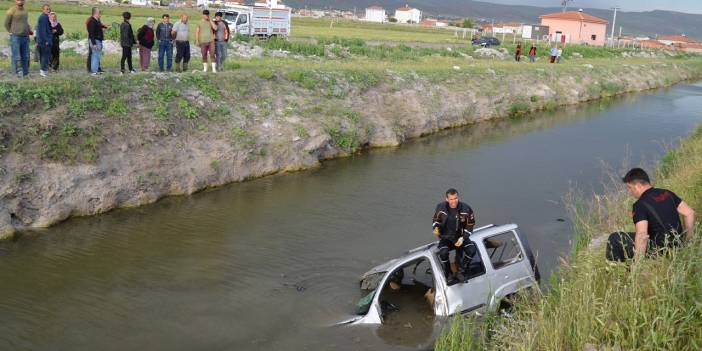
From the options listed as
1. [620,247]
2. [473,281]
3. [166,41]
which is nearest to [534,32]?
[166,41]

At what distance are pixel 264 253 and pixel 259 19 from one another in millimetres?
35333

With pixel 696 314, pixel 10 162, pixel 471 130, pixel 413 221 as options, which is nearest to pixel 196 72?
pixel 10 162

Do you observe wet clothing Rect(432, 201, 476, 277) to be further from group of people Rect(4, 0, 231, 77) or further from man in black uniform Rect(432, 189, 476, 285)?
group of people Rect(4, 0, 231, 77)

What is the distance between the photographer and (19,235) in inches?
631

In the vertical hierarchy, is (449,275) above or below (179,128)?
below

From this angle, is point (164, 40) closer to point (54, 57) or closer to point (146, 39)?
point (146, 39)

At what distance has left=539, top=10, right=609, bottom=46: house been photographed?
324ft

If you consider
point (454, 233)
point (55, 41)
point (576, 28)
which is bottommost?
point (454, 233)

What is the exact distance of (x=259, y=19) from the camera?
158 feet

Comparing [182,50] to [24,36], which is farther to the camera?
[182,50]

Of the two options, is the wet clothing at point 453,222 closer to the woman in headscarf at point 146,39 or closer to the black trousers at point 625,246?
the black trousers at point 625,246

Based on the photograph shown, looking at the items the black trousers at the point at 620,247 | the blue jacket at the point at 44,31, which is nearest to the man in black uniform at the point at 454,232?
the black trousers at the point at 620,247

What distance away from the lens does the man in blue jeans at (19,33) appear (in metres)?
19.6

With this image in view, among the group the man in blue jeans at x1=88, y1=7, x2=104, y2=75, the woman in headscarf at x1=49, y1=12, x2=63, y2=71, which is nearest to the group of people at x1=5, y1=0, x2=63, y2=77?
the woman in headscarf at x1=49, y1=12, x2=63, y2=71
